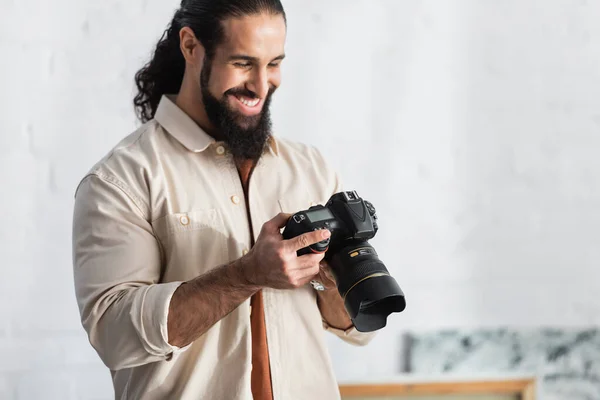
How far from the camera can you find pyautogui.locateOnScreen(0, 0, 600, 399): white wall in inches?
63.4

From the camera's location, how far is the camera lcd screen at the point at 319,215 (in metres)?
1.12

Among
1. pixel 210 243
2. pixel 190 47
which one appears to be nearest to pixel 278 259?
pixel 210 243

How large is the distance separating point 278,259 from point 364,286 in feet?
0.39

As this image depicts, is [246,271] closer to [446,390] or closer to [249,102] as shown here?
[249,102]

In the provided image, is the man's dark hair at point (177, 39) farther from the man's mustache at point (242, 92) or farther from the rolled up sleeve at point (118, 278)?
the rolled up sleeve at point (118, 278)

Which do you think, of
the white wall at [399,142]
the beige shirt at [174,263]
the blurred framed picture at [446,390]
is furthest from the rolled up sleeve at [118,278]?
the blurred framed picture at [446,390]

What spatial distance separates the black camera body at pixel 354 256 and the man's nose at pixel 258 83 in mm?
216

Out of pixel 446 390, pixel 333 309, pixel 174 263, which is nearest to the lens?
pixel 174 263

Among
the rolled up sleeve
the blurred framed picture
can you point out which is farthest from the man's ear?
the blurred framed picture

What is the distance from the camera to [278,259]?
3.55 feet

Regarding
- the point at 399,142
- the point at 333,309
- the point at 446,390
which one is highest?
the point at 399,142

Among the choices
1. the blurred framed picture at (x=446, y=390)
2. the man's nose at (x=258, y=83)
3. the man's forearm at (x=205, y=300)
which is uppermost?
the man's nose at (x=258, y=83)

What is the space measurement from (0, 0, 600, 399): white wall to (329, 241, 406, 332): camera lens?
0.68m

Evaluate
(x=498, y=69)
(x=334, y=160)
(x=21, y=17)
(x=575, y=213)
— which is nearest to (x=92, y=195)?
(x=21, y=17)
